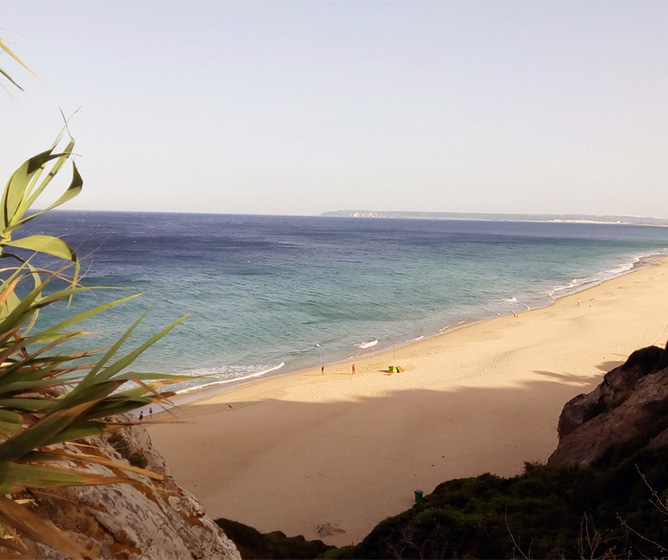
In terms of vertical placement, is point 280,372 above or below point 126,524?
below

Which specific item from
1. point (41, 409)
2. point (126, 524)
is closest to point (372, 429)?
point (126, 524)

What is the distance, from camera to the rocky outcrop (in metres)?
8.35

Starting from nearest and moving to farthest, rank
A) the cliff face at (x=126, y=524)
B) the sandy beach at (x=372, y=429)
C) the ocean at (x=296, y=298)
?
the cliff face at (x=126, y=524) → the sandy beach at (x=372, y=429) → the ocean at (x=296, y=298)

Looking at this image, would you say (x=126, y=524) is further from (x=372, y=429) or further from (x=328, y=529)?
(x=372, y=429)

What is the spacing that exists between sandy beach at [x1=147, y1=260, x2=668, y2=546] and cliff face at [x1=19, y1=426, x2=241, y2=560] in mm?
8074

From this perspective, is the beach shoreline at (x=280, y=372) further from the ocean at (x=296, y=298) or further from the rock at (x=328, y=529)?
the rock at (x=328, y=529)

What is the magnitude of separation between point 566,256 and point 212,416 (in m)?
75.3

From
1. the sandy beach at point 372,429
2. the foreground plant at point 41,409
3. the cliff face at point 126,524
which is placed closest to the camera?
the foreground plant at point 41,409

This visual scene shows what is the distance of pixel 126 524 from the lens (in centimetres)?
261

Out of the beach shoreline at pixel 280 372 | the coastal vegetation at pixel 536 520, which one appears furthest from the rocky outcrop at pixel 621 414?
the beach shoreline at pixel 280 372

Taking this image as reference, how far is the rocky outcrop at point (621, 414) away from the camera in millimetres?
8352

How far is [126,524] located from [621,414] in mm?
8589

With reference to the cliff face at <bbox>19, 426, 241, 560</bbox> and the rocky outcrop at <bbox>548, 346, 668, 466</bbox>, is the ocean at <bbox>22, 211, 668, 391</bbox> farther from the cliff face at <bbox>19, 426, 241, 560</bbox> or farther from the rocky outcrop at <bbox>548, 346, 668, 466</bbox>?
the rocky outcrop at <bbox>548, 346, 668, 466</bbox>

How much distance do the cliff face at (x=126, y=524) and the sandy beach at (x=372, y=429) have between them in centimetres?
807
